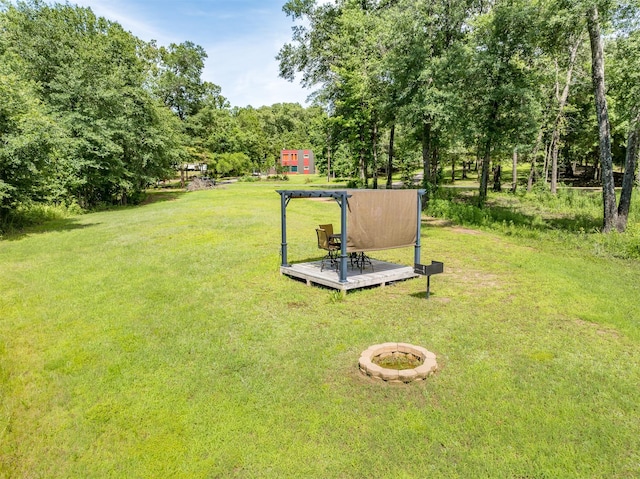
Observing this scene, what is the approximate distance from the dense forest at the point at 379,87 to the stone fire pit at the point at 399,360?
13.4 m

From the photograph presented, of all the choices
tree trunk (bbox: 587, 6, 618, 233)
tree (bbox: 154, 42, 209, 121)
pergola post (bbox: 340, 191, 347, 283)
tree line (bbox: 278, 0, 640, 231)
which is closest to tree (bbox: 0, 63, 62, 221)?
pergola post (bbox: 340, 191, 347, 283)

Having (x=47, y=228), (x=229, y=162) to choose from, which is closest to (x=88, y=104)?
(x=47, y=228)

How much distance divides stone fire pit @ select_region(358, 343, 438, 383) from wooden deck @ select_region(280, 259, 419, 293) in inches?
116

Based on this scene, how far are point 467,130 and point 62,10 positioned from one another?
3549 centimetres

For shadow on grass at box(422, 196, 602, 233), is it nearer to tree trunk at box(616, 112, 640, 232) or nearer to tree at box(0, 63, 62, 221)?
tree trunk at box(616, 112, 640, 232)

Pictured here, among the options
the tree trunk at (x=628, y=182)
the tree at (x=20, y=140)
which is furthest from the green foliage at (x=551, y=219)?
the tree at (x=20, y=140)

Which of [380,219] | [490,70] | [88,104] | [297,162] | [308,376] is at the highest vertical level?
[490,70]

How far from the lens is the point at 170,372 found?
5.98m

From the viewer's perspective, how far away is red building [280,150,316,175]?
9419 centimetres

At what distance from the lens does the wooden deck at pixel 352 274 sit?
945cm

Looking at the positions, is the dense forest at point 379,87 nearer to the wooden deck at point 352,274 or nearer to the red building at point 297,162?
the wooden deck at point 352,274

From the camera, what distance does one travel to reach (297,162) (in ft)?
313

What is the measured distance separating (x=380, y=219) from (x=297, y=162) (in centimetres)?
8834

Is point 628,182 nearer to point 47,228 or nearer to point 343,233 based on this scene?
point 343,233
